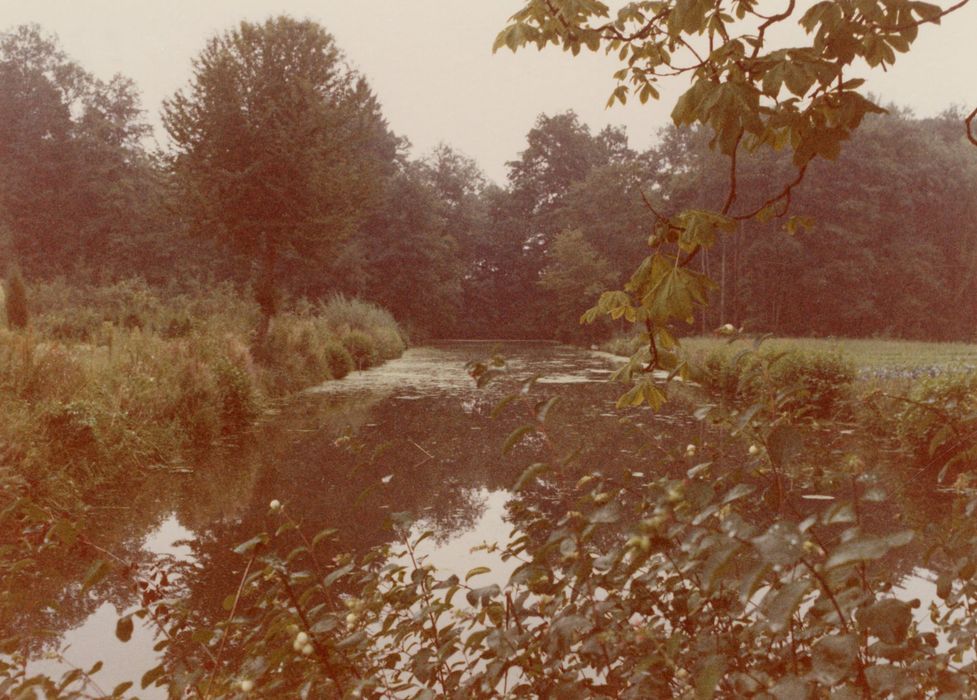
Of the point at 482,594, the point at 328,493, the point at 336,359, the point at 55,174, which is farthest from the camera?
the point at 55,174

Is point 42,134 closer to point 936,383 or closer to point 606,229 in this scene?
point 606,229

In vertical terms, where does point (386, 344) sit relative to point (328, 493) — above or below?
above

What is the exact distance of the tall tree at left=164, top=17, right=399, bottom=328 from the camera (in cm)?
1326

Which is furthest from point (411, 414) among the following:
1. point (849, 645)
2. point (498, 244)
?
point (498, 244)

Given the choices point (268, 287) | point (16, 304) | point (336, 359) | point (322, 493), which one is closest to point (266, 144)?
point (268, 287)

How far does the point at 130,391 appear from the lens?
667 centimetres

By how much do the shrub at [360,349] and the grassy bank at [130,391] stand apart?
148 inches

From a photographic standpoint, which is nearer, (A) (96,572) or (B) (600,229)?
(A) (96,572)

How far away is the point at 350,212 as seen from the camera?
15.1m

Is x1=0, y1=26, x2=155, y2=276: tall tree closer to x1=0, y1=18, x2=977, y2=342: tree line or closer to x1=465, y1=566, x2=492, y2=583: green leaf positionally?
x1=0, y1=18, x2=977, y2=342: tree line

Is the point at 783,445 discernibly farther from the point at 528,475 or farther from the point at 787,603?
the point at 528,475

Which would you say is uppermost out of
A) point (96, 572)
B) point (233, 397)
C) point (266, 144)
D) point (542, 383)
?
point (266, 144)

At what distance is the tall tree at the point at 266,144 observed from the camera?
13258 mm

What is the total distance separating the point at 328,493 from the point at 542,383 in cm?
795
